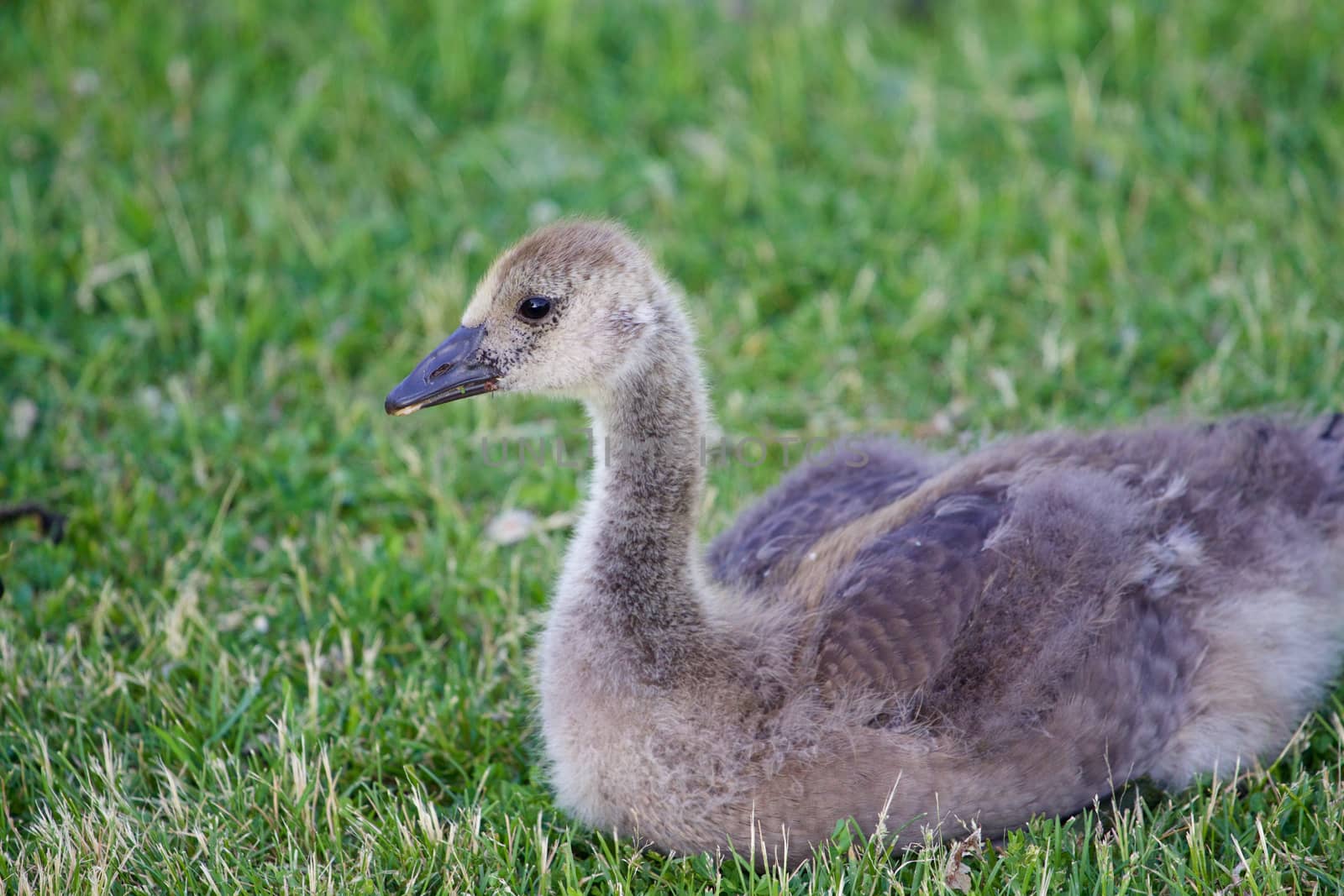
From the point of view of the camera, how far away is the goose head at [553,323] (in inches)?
140

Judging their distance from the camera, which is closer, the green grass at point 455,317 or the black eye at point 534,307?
Result: the green grass at point 455,317

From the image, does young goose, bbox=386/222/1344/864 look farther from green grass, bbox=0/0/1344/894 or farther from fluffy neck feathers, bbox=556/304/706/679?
green grass, bbox=0/0/1344/894

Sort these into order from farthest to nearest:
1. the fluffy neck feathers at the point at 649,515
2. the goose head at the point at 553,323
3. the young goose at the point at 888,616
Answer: the goose head at the point at 553,323 < the fluffy neck feathers at the point at 649,515 < the young goose at the point at 888,616

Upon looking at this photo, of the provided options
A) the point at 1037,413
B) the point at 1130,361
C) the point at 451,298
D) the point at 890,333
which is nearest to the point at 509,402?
the point at 451,298

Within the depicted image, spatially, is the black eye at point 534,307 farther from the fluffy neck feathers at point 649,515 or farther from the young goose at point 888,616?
the fluffy neck feathers at point 649,515

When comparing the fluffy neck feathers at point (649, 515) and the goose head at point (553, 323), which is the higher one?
the goose head at point (553, 323)

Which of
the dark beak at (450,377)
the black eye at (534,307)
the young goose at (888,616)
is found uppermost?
the black eye at (534,307)

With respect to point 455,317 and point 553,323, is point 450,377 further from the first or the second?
point 455,317

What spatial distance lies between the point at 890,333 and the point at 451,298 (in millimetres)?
1766

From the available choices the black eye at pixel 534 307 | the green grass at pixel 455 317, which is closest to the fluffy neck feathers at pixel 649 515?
the black eye at pixel 534 307

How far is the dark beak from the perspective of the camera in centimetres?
365

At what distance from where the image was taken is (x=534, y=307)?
3.62 metres

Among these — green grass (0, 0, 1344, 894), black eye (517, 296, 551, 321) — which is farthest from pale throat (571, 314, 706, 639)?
green grass (0, 0, 1344, 894)

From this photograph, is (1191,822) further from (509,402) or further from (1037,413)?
(509,402)
